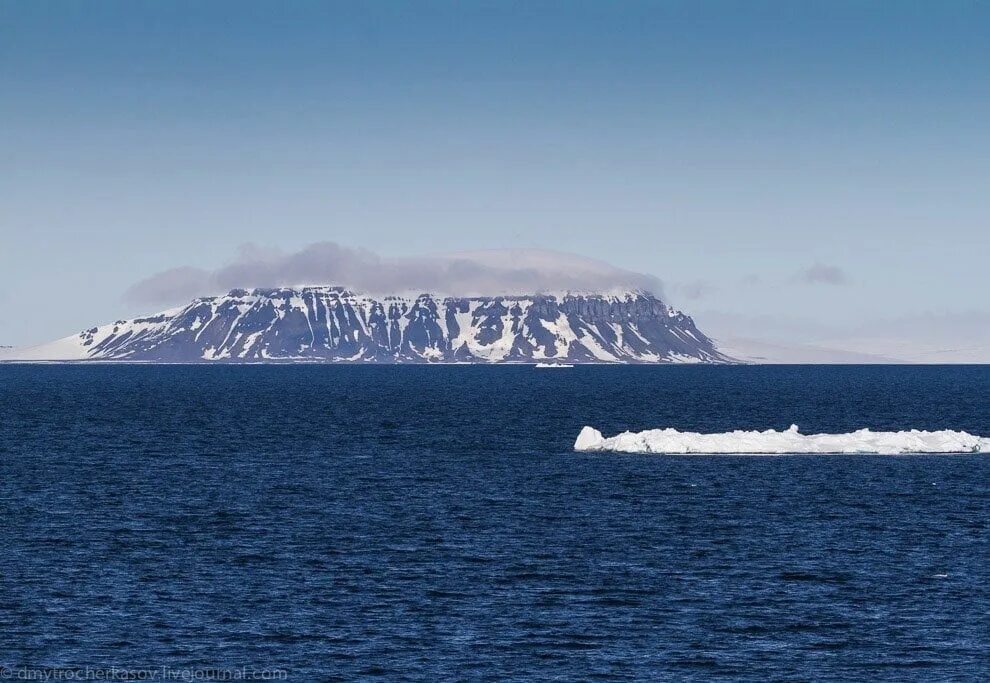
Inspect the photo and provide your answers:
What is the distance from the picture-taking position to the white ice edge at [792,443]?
111 metres

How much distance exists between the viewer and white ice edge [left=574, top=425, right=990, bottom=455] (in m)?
111

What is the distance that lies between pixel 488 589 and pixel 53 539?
23255 mm

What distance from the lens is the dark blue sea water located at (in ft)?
144

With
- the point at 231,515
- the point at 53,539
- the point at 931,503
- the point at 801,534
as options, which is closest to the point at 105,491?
the point at 231,515

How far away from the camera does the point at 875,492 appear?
84.3 metres

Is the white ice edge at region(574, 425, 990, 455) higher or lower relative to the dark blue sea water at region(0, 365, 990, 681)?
higher

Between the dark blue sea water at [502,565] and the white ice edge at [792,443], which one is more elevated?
the white ice edge at [792,443]

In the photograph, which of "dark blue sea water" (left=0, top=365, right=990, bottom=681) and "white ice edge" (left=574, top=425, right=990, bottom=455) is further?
"white ice edge" (left=574, top=425, right=990, bottom=455)

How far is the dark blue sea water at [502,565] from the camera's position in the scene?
144 feet

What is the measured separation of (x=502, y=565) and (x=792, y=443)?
5942 cm

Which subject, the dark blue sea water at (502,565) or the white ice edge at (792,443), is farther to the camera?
the white ice edge at (792,443)

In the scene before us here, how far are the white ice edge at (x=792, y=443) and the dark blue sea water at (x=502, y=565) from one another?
3.65m

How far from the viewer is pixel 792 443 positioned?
113 meters

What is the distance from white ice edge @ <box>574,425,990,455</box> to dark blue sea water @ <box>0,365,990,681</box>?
3.65m
